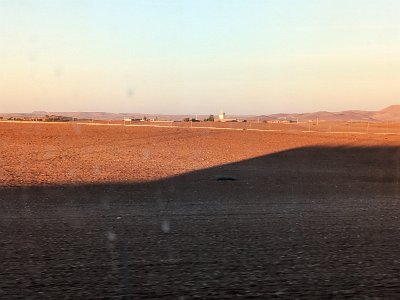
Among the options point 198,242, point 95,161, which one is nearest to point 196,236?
point 198,242

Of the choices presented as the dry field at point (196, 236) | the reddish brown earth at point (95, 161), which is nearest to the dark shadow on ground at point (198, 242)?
→ the dry field at point (196, 236)

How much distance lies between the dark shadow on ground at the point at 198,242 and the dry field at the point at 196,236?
0.07 feet

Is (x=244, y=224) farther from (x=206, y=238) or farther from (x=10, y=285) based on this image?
(x=10, y=285)

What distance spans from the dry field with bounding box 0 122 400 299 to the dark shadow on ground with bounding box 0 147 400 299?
0.02m

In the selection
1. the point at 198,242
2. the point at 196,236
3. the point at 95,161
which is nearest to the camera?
the point at 198,242

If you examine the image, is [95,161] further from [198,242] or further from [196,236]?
[198,242]

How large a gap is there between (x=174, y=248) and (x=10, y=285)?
2.82 m

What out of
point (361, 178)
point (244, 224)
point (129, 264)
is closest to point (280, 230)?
point (244, 224)

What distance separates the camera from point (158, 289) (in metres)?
6.72

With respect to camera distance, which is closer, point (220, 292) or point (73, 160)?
point (220, 292)

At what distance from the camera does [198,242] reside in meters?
9.55

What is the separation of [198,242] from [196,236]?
564 mm

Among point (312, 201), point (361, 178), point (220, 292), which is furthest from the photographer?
point (361, 178)

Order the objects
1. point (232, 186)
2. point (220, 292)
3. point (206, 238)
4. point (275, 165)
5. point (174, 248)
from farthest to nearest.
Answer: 1. point (275, 165)
2. point (232, 186)
3. point (206, 238)
4. point (174, 248)
5. point (220, 292)
